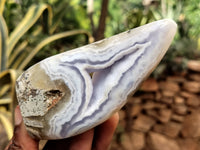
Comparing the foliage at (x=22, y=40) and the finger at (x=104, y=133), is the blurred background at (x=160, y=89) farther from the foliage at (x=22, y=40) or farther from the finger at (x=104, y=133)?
the finger at (x=104, y=133)

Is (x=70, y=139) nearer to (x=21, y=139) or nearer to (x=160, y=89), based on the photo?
(x=21, y=139)

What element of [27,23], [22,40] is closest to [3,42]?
[27,23]

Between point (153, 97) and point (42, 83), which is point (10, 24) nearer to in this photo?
point (153, 97)

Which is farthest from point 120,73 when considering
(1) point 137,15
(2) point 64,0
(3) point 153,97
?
(2) point 64,0

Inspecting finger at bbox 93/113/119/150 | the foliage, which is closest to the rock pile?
the foliage

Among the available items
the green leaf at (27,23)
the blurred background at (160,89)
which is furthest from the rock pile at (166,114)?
the green leaf at (27,23)
